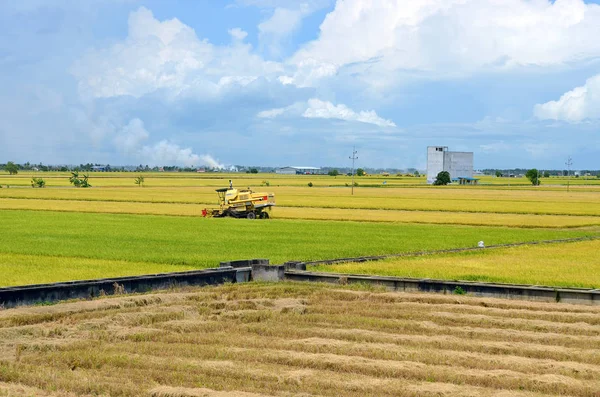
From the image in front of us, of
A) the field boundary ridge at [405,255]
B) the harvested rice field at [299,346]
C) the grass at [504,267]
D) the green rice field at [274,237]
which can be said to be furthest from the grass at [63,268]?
the grass at [504,267]

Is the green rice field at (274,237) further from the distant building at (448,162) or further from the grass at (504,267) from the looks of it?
the distant building at (448,162)

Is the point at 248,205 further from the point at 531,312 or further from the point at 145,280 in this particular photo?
the point at 531,312

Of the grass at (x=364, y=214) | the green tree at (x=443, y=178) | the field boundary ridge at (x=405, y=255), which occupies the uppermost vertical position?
the green tree at (x=443, y=178)

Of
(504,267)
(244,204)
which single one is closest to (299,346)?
(504,267)

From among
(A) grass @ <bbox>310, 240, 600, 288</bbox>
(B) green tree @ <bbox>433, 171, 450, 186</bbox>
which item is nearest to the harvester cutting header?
(A) grass @ <bbox>310, 240, 600, 288</bbox>

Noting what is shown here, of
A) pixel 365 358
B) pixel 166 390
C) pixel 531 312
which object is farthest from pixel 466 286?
pixel 166 390

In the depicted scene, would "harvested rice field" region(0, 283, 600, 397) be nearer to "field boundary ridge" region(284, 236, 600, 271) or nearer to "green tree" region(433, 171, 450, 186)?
"field boundary ridge" region(284, 236, 600, 271)
